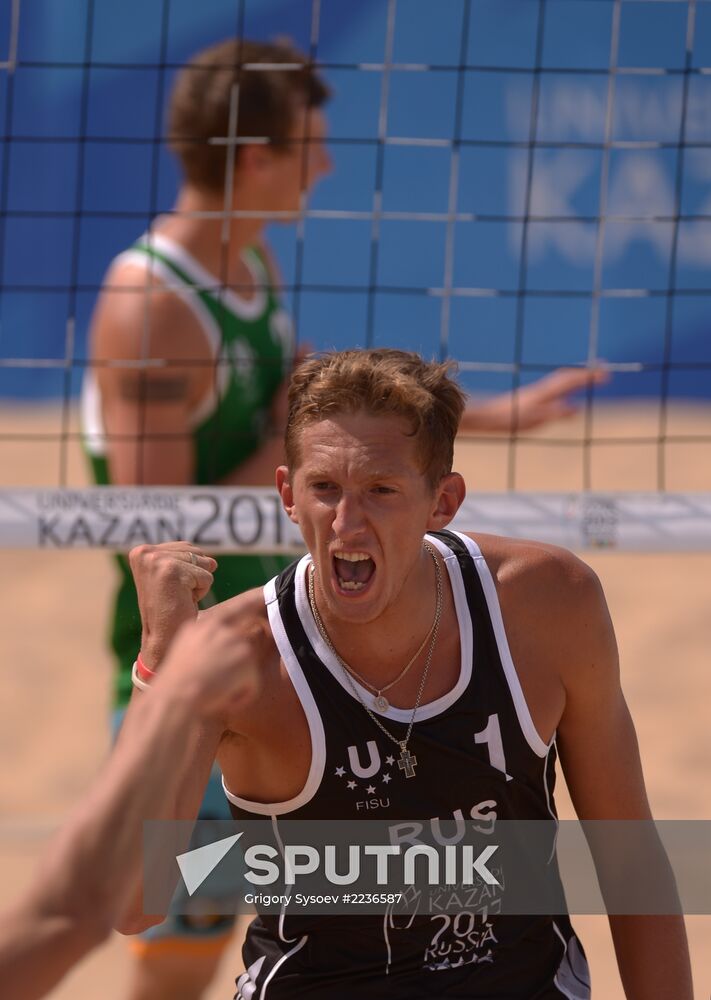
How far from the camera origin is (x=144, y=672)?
6.70ft

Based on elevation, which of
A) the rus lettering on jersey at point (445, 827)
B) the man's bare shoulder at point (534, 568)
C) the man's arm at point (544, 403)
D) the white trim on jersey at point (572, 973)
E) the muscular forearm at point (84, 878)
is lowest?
the white trim on jersey at point (572, 973)

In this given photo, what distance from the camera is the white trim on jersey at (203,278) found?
3.74m

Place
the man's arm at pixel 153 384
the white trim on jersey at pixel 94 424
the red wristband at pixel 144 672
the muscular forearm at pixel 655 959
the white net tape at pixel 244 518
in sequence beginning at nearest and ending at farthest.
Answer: the red wristband at pixel 144 672
the muscular forearm at pixel 655 959
the white net tape at pixel 244 518
the man's arm at pixel 153 384
the white trim on jersey at pixel 94 424

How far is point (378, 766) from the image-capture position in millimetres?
2055

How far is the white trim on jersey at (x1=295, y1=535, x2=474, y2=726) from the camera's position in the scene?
6.89 feet

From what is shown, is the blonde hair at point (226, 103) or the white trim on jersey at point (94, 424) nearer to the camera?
the white trim on jersey at point (94, 424)

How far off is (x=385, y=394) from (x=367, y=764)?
0.55 meters

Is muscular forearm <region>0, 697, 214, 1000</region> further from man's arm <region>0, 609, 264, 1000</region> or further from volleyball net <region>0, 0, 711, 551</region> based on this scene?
volleyball net <region>0, 0, 711, 551</region>

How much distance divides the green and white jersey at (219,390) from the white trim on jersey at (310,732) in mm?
1409

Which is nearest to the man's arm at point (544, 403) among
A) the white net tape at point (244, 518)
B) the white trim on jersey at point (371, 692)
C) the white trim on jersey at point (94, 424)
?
the white net tape at point (244, 518)

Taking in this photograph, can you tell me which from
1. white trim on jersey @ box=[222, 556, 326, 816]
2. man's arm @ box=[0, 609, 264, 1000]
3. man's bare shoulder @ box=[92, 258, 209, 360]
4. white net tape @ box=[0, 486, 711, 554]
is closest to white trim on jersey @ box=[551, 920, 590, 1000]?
white trim on jersey @ box=[222, 556, 326, 816]

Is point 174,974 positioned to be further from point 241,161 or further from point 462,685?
point 241,161

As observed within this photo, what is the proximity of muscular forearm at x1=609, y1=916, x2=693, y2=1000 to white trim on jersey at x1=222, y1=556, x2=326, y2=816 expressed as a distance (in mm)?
573

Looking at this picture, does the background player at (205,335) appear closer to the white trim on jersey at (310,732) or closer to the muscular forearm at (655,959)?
the white trim on jersey at (310,732)
